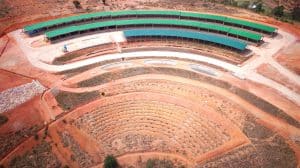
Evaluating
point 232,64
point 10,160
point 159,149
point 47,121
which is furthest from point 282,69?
point 10,160

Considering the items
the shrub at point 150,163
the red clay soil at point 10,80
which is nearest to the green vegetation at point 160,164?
the shrub at point 150,163

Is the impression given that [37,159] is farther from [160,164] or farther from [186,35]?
[186,35]

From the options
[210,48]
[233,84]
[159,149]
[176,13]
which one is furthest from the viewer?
[176,13]

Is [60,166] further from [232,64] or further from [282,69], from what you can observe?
[282,69]

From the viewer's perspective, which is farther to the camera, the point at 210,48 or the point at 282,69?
the point at 210,48

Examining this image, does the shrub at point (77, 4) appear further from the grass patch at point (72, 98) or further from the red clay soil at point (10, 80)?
the grass patch at point (72, 98)

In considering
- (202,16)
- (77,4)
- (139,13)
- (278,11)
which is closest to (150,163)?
(139,13)

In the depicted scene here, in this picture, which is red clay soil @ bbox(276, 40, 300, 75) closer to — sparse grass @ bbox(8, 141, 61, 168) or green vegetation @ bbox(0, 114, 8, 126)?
sparse grass @ bbox(8, 141, 61, 168)
